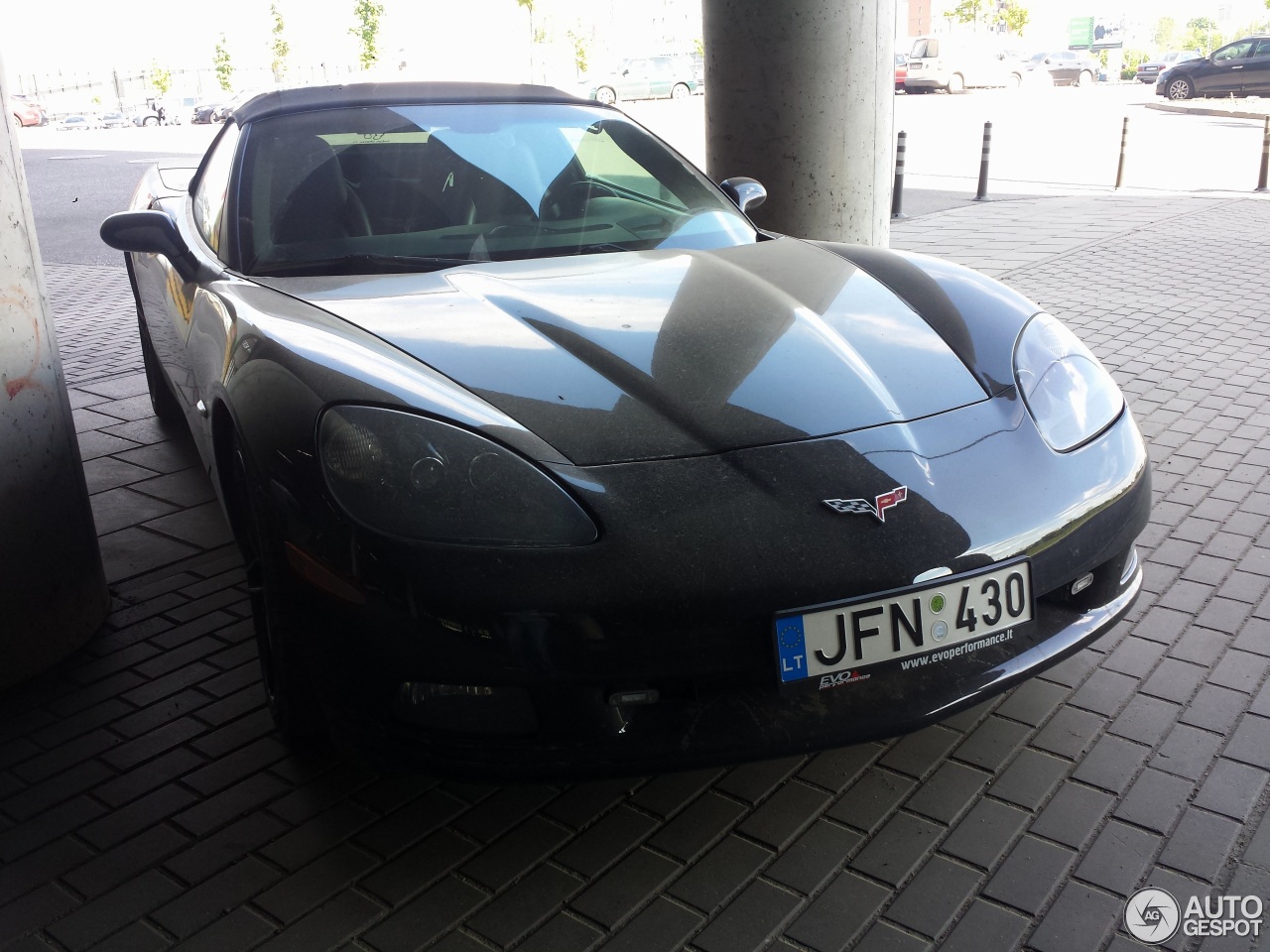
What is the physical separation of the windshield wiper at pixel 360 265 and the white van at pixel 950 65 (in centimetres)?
3423

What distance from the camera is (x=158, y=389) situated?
4867 millimetres

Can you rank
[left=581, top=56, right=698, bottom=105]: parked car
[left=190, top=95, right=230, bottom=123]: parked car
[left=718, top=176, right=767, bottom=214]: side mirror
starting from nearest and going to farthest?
[left=718, top=176, right=767, bottom=214]: side mirror → [left=581, top=56, right=698, bottom=105]: parked car → [left=190, top=95, right=230, bottom=123]: parked car

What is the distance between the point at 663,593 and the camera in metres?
1.81

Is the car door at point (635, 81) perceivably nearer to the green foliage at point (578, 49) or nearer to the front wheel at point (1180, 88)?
the front wheel at point (1180, 88)

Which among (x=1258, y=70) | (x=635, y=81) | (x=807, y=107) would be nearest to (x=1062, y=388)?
(x=807, y=107)

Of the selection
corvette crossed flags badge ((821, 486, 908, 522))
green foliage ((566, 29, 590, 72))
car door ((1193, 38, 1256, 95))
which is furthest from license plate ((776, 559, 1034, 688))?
green foliage ((566, 29, 590, 72))

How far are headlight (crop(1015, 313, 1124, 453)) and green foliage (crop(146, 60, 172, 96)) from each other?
239ft

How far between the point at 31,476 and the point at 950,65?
35.3 m

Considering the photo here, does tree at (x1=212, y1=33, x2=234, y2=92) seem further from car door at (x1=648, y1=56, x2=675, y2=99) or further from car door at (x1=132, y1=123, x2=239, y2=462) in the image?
car door at (x1=132, y1=123, x2=239, y2=462)

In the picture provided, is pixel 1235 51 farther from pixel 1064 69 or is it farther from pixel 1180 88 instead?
pixel 1064 69


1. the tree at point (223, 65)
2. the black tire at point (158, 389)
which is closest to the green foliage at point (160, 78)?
the tree at point (223, 65)

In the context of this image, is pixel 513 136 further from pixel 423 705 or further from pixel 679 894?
pixel 679 894

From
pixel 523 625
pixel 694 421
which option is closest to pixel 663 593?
pixel 523 625

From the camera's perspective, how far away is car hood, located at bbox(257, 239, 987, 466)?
2.08m
